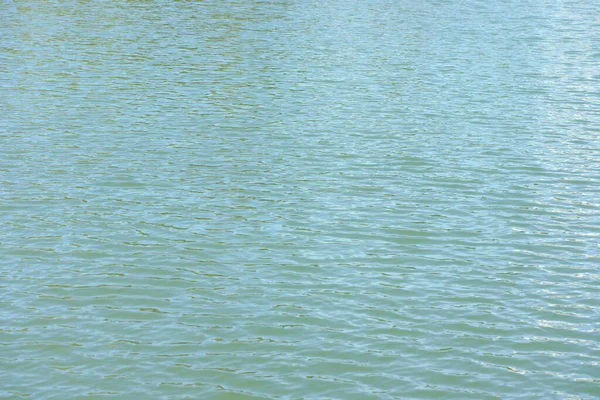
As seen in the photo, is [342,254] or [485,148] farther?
[485,148]

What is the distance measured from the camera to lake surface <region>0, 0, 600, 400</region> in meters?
16.1

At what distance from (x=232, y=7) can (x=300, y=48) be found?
15.4 meters

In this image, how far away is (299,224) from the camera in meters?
22.6

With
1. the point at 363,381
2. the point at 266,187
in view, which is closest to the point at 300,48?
the point at 266,187

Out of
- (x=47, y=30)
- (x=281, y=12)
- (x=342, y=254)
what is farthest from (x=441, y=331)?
(x=281, y=12)

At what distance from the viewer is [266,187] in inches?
998

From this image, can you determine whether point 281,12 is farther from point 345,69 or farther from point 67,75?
point 67,75

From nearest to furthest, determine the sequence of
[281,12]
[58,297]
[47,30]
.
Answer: [58,297], [47,30], [281,12]

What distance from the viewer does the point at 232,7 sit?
194 feet

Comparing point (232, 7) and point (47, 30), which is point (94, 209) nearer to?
point (47, 30)

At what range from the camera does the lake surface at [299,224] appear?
16.1 m

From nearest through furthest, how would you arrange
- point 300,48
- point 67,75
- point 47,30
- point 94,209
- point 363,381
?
point 363,381, point 94,209, point 67,75, point 300,48, point 47,30

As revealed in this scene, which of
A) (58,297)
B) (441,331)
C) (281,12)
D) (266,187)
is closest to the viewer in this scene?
(441,331)

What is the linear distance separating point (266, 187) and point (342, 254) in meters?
5.27
